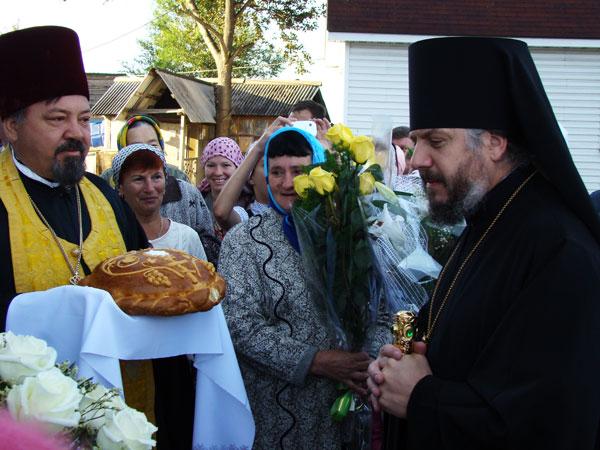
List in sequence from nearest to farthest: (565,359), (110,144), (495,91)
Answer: (565,359), (495,91), (110,144)

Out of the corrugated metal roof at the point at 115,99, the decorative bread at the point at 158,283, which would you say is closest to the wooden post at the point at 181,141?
the corrugated metal roof at the point at 115,99

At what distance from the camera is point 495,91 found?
2.40 metres

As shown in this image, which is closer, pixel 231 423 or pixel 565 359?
pixel 565 359

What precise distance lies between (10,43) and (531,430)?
100 inches

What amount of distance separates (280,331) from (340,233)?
1.90 ft

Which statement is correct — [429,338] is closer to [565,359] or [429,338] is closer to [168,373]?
[565,359]

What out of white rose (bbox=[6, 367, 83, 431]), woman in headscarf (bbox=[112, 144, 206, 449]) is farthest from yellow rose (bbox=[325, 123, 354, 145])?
white rose (bbox=[6, 367, 83, 431])

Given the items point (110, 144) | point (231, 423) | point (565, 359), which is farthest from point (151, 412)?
point (110, 144)

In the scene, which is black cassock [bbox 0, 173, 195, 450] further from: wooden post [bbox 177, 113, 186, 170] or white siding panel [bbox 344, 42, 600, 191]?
wooden post [bbox 177, 113, 186, 170]

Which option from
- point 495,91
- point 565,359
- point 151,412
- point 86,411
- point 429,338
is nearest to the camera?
A: point 86,411

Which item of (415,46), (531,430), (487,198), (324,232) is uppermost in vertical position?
(415,46)

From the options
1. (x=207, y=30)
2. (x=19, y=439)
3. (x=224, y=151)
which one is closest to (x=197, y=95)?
(x=207, y=30)

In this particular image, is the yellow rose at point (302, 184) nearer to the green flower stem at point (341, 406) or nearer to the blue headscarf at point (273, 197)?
the blue headscarf at point (273, 197)

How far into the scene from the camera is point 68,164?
2.95 meters
